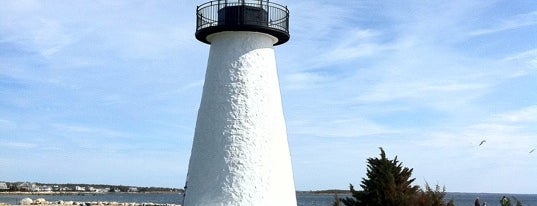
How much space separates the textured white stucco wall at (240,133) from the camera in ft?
39.3

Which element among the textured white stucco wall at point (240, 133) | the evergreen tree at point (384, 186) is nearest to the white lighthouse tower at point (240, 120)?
the textured white stucco wall at point (240, 133)

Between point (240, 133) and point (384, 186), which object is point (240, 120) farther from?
point (384, 186)

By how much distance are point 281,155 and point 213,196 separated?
1653 mm

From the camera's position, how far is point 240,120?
1216cm

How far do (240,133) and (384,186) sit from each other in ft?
13.0

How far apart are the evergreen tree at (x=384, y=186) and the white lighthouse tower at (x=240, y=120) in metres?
2.36

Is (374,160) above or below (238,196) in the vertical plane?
above

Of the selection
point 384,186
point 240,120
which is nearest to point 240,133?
point 240,120

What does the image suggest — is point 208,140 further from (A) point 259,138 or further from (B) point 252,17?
(B) point 252,17

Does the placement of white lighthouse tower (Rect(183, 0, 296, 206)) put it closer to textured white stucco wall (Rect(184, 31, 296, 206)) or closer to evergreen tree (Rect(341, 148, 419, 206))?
textured white stucco wall (Rect(184, 31, 296, 206))

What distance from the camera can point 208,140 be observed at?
12250 millimetres

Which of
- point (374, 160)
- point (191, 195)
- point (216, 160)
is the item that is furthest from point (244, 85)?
point (374, 160)

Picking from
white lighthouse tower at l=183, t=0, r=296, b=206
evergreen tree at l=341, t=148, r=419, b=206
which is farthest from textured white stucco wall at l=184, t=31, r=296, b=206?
evergreen tree at l=341, t=148, r=419, b=206

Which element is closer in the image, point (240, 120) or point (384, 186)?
point (240, 120)
